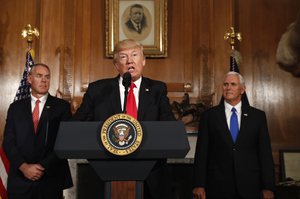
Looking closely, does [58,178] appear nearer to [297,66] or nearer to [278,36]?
[297,66]

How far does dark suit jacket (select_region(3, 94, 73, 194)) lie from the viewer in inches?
134

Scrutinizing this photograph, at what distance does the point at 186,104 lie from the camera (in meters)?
5.28

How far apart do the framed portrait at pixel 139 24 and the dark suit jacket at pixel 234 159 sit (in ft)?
6.69

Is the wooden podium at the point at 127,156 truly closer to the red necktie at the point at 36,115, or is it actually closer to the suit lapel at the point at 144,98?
the suit lapel at the point at 144,98

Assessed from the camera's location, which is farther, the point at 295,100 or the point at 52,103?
the point at 295,100

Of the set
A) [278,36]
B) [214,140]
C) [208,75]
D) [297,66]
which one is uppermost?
[278,36]

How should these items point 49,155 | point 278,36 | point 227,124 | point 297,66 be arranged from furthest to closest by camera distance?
point 278,36 → point 227,124 → point 49,155 → point 297,66

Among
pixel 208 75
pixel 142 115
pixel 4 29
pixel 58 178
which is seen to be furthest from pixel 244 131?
pixel 4 29

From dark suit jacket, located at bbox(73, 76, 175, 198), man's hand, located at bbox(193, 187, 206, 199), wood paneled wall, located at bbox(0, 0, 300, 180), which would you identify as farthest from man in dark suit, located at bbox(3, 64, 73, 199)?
wood paneled wall, located at bbox(0, 0, 300, 180)

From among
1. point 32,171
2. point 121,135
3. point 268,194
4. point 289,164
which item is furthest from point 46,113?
point 289,164

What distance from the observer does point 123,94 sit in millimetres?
2945

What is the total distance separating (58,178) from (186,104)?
2.18 m

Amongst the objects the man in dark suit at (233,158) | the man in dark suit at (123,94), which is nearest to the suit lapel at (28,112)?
the man in dark suit at (123,94)

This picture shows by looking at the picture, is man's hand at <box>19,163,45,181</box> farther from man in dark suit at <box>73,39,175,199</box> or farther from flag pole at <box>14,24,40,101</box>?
flag pole at <box>14,24,40,101</box>
